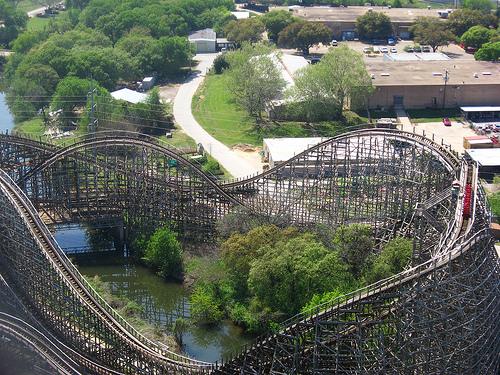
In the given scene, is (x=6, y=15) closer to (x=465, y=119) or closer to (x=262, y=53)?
(x=262, y=53)

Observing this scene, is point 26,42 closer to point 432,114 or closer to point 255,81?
point 255,81

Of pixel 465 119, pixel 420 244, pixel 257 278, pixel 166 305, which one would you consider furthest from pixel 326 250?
pixel 465 119

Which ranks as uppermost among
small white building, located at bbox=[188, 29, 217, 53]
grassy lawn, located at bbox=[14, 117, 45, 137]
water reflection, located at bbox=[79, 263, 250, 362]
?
small white building, located at bbox=[188, 29, 217, 53]

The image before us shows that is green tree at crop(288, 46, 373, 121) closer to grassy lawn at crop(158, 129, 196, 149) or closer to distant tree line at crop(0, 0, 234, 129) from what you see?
grassy lawn at crop(158, 129, 196, 149)

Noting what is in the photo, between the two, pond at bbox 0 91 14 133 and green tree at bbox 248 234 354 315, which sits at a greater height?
green tree at bbox 248 234 354 315

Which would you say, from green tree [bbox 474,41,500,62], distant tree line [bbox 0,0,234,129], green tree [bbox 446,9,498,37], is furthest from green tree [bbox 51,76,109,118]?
green tree [bbox 446,9,498,37]

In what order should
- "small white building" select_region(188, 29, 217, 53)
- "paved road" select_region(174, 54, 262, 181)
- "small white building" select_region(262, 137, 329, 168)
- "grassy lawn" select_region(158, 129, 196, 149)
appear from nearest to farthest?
"small white building" select_region(262, 137, 329, 168), "paved road" select_region(174, 54, 262, 181), "grassy lawn" select_region(158, 129, 196, 149), "small white building" select_region(188, 29, 217, 53)
